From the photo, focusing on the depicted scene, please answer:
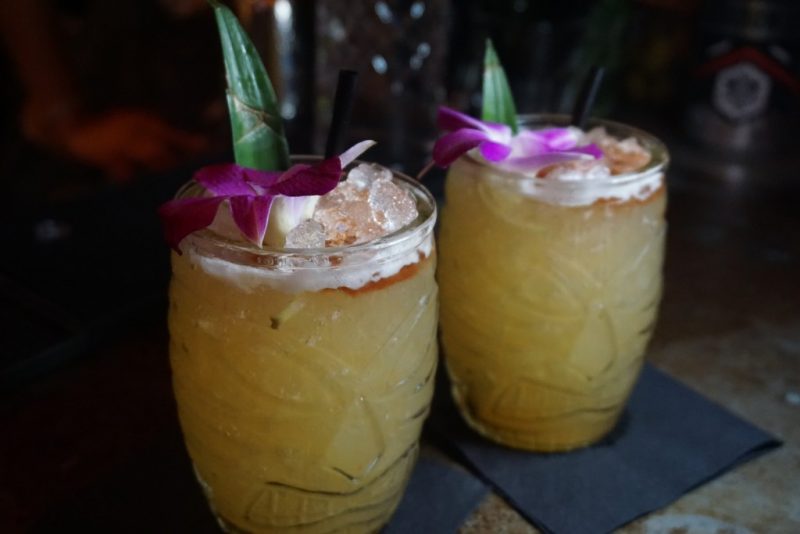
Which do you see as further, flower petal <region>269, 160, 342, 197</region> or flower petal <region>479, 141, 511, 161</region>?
flower petal <region>479, 141, 511, 161</region>

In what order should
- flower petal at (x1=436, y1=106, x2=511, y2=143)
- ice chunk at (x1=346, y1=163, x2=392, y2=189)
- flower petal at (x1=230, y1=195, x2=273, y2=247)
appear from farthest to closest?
flower petal at (x1=436, y1=106, x2=511, y2=143) < ice chunk at (x1=346, y1=163, x2=392, y2=189) < flower petal at (x1=230, y1=195, x2=273, y2=247)

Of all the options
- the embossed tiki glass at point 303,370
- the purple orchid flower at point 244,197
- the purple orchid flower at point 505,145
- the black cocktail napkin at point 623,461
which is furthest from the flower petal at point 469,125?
the black cocktail napkin at point 623,461

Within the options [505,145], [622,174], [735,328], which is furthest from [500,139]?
[735,328]

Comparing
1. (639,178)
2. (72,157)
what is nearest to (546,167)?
(639,178)

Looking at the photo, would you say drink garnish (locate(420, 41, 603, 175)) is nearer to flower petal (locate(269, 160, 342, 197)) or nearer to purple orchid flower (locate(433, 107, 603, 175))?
purple orchid flower (locate(433, 107, 603, 175))

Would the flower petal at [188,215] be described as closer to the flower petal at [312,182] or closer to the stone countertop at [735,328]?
the flower petal at [312,182]

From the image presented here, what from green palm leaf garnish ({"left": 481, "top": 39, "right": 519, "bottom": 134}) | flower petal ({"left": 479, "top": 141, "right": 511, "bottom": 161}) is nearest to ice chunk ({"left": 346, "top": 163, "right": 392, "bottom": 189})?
flower petal ({"left": 479, "top": 141, "right": 511, "bottom": 161})

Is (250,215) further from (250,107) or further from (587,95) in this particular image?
(587,95)
